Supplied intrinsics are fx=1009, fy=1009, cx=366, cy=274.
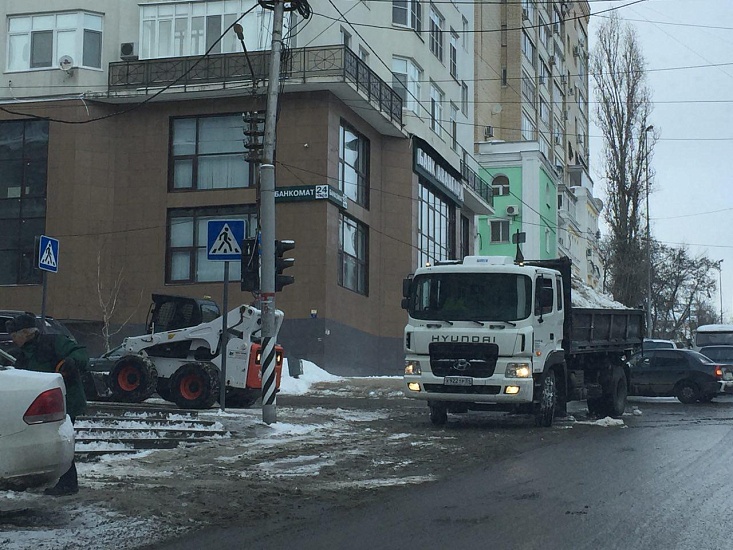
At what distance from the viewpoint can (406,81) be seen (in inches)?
1572

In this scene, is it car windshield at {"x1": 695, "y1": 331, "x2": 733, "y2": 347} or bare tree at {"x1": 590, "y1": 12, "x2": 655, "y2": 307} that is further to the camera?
bare tree at {"x1": 590, "y1": 12, "x2": 655, "y2": 307}

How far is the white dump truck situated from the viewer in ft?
51.8

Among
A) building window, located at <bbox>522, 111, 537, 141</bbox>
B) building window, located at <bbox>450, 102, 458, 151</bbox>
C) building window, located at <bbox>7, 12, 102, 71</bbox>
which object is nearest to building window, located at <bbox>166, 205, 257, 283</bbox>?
building window, located at <bbox>7, 12, 102, 71</bbox>

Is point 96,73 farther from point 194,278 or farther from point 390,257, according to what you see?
point 390,257

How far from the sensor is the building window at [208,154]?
115ft

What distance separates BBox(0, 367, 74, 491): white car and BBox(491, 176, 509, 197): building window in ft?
193

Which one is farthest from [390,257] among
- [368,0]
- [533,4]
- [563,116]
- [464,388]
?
[563,116]

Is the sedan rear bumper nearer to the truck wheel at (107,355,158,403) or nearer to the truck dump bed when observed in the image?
the truck wheel at (107,355,158,403)

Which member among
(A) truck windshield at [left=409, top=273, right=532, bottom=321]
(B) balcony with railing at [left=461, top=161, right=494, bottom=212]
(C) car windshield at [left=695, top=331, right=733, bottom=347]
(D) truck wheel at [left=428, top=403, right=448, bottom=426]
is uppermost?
(B) balcony with railing at [left=461, top=161, right=494, bottom=212]

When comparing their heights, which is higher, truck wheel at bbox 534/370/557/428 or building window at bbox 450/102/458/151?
building window at bbox 450/102/458/151

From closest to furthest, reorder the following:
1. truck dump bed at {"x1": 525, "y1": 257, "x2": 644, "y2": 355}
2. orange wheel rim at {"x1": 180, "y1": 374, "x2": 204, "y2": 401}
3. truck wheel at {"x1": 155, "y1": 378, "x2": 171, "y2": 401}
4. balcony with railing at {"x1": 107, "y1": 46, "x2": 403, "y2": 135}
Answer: truck dump bed at {"x1": 525, "y1": 257, "x2": 644, "y2": 355} < orange wheel rim at {"x1": 180, "y1": 374, "x2": 204, "y2": 401} < truck wheel at {"x1": 155, "y1": 378, "x2": 171, "y2": 401} < balcony with railing at {"x1": 107, "y1": 46, "x2": 403, "y2": 135}

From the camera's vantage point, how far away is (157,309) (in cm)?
1984

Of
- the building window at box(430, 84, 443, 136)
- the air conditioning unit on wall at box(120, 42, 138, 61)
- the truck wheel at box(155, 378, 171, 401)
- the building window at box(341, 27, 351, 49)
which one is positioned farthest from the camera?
the building window at box(430, 84, 443, 136)

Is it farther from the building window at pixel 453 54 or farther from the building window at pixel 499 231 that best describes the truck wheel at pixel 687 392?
the building window at pixel 499 231
